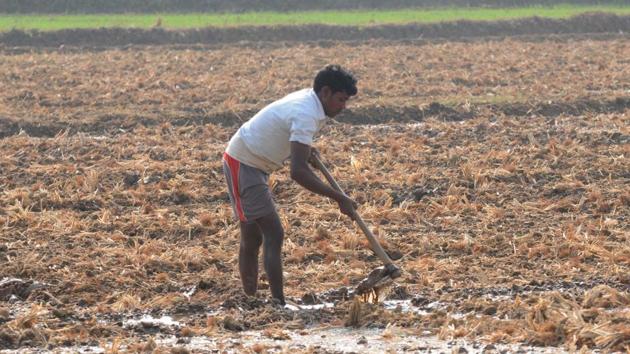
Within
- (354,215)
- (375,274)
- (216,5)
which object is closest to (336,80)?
(354,215)

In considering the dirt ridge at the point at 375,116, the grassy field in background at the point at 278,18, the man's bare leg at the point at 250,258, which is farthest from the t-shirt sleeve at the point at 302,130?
the grassy field in background at the point at 278,18

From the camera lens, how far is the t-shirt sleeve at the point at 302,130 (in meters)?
7.26

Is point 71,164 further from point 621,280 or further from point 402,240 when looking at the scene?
point 621,280

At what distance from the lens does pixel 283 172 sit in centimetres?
1224

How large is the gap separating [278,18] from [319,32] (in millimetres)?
4153

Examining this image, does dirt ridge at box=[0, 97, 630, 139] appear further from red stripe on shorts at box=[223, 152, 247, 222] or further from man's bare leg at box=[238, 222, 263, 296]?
red stripe on shorts at box=[223, 152, 247, 222]

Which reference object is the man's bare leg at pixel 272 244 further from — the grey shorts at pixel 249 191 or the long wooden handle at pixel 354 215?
the long wooden handle at pixel 354 215

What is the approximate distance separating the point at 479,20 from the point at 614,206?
74.9 feet

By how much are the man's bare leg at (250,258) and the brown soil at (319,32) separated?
21.6 m

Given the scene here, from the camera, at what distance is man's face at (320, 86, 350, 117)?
24.3ft

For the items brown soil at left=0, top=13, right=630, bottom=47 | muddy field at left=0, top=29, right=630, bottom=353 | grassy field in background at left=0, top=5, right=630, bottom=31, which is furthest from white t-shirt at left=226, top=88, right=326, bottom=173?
grassy field in background at left=0, top=5, right=630, bottom=31

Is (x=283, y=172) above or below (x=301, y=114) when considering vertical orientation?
below

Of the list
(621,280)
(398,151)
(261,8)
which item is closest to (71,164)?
(398,151)

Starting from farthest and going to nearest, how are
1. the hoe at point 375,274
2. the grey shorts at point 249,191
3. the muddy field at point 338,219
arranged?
the hoe at point 375,274 < the grey shorts at point 249,191 < the muddy field at point 338,219
